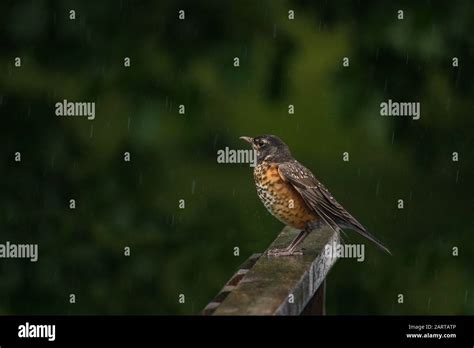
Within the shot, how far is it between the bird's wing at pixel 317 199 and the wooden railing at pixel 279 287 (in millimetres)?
216

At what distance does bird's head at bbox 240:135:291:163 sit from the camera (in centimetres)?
679

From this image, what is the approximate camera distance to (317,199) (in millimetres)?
6531

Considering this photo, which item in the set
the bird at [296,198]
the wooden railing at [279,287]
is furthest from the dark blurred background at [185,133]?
the wooden railing at [279,287]

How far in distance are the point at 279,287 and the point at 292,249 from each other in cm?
110

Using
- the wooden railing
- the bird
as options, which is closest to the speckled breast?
the bird

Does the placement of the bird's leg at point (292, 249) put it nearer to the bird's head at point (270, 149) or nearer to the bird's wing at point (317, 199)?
the bird's wing at point (317, 199)

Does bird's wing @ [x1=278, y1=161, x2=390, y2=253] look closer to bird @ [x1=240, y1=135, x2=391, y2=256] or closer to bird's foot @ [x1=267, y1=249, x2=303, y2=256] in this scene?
bird @ [x1=240, y1=135, x2=391, y2=256]

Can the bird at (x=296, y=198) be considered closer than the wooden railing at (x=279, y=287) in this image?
No

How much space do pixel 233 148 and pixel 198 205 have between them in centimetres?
49

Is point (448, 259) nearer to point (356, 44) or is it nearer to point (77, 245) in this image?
point (356, 44)

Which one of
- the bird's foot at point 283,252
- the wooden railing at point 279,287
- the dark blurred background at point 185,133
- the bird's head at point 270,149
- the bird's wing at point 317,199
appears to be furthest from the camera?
the dark blurred background at point 185,133

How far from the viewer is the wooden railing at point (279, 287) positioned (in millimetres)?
4571

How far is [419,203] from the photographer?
29.6 ft

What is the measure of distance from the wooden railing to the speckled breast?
28cm
